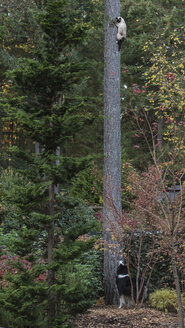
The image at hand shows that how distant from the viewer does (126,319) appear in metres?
6.71

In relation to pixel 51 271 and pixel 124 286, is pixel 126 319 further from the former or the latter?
pixel 51 271

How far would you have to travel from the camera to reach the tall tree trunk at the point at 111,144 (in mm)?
8211

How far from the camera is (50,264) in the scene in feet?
15.5

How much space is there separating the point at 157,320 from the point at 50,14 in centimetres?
505

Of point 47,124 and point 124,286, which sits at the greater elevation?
point 47,124

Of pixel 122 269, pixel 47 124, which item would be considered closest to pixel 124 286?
pixel 122 269

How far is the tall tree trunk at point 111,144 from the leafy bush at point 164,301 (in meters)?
0.77

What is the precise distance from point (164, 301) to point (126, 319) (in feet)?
4.53

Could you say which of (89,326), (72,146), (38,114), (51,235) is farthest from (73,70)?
(72,146)

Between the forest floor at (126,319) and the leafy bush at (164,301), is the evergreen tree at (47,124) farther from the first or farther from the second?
the leafy bush at (164,301)

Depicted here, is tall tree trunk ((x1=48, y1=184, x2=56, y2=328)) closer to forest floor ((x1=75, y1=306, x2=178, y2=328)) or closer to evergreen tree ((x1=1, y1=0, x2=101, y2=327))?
evergreen tree ((x1=1, y1=0, x2=101, y2=327))

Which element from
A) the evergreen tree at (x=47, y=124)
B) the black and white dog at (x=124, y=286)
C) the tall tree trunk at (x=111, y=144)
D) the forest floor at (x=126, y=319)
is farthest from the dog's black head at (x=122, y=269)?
the evergreen tree at (x=47, y=124)

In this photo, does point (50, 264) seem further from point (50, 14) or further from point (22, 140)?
point (22, 140)

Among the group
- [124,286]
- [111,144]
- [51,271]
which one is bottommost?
[124,286]
